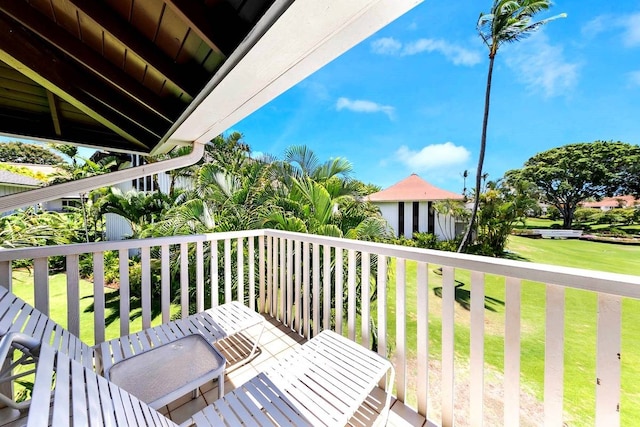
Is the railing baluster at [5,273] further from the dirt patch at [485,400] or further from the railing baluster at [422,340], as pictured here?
the dirt patch at [485,400]

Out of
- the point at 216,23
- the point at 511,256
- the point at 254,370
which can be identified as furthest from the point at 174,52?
the point at 511,256

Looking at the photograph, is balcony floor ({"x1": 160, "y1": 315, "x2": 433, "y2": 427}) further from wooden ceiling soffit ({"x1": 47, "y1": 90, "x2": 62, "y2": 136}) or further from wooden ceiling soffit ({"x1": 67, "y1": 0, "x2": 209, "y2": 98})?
wooden ceiling soffit ({"x1": 47, "y1": 90, "x2": 62, "y2": 136})

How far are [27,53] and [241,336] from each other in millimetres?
2975

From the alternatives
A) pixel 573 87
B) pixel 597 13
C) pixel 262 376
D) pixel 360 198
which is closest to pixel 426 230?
pixel 360 198

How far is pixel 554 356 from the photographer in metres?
1.25

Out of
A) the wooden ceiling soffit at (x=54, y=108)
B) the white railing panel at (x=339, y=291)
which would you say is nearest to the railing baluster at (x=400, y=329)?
the white railing panel at (x=339, y=291)

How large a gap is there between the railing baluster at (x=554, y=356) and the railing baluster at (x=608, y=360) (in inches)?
5.1

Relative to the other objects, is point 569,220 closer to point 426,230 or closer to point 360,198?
point 426,230

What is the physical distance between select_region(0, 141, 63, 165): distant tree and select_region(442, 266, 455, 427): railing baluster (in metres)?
37.7

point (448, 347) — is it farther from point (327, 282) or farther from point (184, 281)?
point (184, 281)

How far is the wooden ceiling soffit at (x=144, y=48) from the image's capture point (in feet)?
4.58

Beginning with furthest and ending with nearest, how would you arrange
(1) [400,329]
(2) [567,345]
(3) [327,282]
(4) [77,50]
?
(2) [567,345]
(3) [327,282]
(1) [400,329]
(4) [77,50]

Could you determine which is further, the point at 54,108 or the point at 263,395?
the point at 54,108

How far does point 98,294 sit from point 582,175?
37.0 meters
